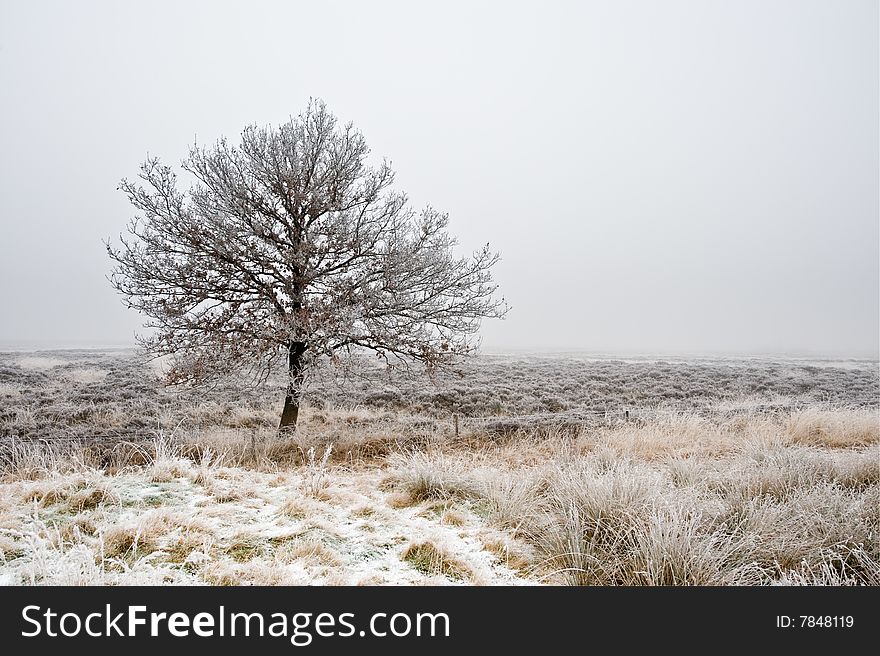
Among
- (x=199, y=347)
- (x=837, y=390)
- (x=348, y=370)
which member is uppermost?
(x=199, y=347)

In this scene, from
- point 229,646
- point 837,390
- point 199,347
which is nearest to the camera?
point 229,646

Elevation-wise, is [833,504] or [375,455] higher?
[833,504]

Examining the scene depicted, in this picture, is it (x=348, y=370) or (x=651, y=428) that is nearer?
(x=348, y=370)

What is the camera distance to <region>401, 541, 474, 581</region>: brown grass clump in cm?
308

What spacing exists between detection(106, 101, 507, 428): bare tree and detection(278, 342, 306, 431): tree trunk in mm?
34

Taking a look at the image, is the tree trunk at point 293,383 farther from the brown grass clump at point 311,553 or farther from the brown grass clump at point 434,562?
the brown grass clump at point 434,562

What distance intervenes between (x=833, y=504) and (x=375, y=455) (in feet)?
22.6

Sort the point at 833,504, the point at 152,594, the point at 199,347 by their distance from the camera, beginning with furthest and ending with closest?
the point at 199,347, the point at 833,504, the point at 152,594

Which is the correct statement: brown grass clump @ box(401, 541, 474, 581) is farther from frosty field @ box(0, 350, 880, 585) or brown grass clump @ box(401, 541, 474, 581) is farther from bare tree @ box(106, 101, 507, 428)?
bare tree @ box(106, 101, 507, 428)

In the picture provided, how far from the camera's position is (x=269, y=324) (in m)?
8.41

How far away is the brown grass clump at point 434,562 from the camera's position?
10.1 ft

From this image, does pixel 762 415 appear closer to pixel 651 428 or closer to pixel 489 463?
pixel 651 428

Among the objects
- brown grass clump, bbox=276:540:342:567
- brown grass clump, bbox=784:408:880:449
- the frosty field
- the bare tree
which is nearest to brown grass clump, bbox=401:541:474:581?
the frosty field

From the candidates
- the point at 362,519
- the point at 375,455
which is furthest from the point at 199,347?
the point at 362,519
